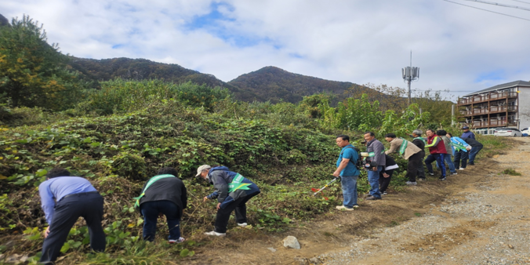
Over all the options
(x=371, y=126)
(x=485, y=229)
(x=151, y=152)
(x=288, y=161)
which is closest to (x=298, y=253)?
(x=485, y=229)

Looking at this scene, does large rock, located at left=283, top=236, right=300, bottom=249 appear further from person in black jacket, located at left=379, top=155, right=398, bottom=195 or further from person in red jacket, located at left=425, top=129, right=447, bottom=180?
person in red jacket, located at left=425, top=129, right=447, bottom=180

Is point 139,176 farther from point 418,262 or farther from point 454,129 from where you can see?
point 454,129

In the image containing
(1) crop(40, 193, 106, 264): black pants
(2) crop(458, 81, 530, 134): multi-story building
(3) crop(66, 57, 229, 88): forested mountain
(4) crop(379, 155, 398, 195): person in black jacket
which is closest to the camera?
(1) crop(40, 193, 106, 264): black pants

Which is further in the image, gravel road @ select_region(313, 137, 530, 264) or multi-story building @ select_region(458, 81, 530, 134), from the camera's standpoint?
multi-story building @ select_region(458, 81, 530, 134)

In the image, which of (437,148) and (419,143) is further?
(437,148)

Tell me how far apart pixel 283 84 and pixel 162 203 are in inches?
4303

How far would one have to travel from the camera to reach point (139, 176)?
19.5 feet

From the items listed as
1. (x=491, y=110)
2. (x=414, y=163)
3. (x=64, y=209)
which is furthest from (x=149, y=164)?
(x=491, y=110)

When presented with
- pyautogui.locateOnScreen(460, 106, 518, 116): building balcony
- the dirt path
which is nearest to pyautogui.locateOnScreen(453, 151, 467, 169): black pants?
the dirt path

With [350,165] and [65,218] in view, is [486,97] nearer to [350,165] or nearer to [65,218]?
[350,165]

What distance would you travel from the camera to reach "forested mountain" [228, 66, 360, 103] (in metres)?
97.6

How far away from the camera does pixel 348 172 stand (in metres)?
5.84

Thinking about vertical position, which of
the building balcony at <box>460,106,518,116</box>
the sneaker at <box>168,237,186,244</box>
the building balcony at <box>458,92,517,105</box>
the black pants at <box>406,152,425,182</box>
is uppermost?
the building balcony at <box>458,92,517,105</box>

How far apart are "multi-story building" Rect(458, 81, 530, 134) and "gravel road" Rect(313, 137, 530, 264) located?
4627 centimetres
